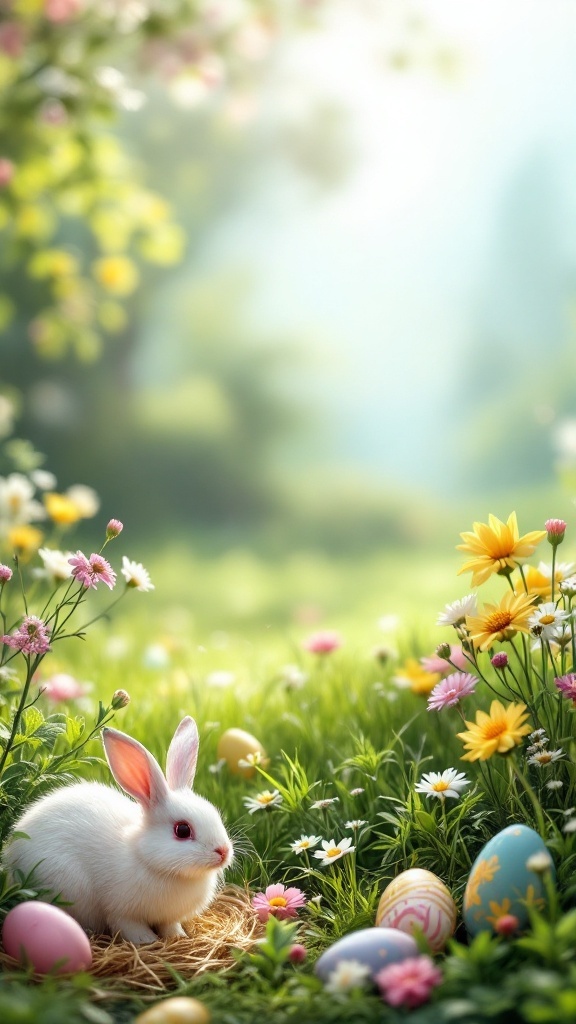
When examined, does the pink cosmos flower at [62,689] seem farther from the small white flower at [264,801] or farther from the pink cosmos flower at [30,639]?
the pink cosmos flower at [30,639]

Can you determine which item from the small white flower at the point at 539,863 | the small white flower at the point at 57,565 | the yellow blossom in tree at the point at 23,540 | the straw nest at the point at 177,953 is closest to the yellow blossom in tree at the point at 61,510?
the yellow blossom in tree at the point at 23,540

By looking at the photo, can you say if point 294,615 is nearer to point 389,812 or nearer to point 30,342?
point 30,342

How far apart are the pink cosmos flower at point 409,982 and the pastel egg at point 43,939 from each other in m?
0.48

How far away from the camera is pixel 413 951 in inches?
60.7

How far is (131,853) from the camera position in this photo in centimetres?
181

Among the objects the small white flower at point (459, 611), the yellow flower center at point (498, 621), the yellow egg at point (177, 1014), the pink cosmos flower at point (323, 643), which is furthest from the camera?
the pink cosmos flower at point (323, 643)

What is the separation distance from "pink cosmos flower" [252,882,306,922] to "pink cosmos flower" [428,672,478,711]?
0.42 metres

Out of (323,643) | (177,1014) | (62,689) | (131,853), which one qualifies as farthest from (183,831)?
(323,643)

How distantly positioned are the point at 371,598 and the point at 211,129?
4161mm

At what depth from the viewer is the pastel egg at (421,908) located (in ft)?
5.35

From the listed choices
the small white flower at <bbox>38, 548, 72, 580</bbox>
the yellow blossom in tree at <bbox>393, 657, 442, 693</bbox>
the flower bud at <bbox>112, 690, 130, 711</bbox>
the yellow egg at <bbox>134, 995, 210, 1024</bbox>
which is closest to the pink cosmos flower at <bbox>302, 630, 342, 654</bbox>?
the yellow blossom in tree at <bbox>393, 657, 442, 693</bbox>

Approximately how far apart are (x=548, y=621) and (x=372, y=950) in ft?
1.98

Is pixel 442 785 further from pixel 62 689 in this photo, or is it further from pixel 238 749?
pixel 62 689

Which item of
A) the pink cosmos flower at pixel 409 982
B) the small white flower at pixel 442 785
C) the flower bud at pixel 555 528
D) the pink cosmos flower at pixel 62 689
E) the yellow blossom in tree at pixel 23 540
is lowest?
the pink cosmos flower at pixel 409 982
